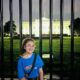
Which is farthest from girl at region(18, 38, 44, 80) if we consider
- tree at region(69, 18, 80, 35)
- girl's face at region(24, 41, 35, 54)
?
tree at region(69, 18, 80, 35)

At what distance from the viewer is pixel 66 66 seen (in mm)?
4379

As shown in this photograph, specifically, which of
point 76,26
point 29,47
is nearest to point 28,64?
point 29,47

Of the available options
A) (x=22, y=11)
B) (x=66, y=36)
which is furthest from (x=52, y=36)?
(x=22, y=11)

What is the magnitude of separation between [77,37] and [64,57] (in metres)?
0.32

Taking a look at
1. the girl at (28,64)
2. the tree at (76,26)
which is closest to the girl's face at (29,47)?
the girl at (28,64)

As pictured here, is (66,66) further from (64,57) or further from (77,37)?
(77,37)

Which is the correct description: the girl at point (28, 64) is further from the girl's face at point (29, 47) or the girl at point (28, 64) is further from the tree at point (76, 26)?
the tree at point (76, 26)

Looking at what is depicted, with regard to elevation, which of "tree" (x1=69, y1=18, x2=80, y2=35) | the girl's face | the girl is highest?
"tree" (x1=69, y1=18, x2=80, y2=35)

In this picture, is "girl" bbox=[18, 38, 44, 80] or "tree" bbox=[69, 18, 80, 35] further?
"tree" bbox=[69, 18, 80, 35]

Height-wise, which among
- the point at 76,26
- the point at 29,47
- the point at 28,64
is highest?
the point at 76,26

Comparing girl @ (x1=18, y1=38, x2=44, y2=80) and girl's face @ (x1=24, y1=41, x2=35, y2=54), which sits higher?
girl's face @ (x1=24, y1=41, x2=35, y2=54)

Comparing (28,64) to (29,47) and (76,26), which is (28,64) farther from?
(76,26)

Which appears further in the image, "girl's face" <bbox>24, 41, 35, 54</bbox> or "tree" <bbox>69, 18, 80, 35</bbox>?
"tree" <bbox>69, 18, 80, 35</bbox>

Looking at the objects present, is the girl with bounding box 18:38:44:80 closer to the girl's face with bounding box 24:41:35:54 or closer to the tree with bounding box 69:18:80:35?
the girl's face with bounding box 24:41:35:54
